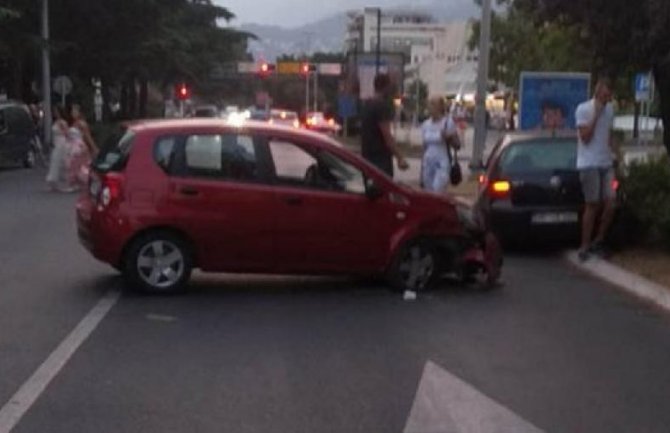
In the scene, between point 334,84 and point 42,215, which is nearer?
point 42,215

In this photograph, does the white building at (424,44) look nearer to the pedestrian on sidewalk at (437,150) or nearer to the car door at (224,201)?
the pedestrian on sidewalk at (437,150)

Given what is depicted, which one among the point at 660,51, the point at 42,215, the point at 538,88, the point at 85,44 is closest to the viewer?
the point at 660,51

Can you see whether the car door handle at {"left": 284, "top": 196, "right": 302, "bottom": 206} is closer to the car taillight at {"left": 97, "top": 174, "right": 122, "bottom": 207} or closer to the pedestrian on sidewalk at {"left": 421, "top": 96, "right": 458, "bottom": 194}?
the car taillight at {"left": 97, "top": 174, "right": 122, "bottom": 207}

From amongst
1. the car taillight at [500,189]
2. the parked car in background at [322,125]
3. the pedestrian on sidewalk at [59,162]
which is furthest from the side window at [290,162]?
the parked car in background at [322,125]

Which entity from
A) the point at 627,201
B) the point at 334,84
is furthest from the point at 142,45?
the point at 334,84

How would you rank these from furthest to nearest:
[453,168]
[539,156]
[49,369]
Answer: [453,168] → [539,156] → [49,369]

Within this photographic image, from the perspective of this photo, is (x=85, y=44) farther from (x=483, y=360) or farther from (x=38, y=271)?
(x=483, y=360)

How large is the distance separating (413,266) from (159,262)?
2.33 metres

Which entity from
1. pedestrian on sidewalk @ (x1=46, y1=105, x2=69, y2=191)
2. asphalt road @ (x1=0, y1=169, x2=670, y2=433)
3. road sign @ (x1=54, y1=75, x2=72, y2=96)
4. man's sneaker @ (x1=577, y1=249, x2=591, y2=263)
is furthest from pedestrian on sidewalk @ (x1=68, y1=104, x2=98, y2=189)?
road sign @ (x1=54, y1=75, x2=72, y2=96)

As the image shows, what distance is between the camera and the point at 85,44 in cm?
5678

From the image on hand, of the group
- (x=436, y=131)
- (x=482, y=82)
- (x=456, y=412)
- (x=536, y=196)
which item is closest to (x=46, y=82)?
(x=482, y=82)

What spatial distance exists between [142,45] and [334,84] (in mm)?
70404

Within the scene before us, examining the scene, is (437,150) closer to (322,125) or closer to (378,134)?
(378,134)

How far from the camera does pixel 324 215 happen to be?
12828 millimetres
